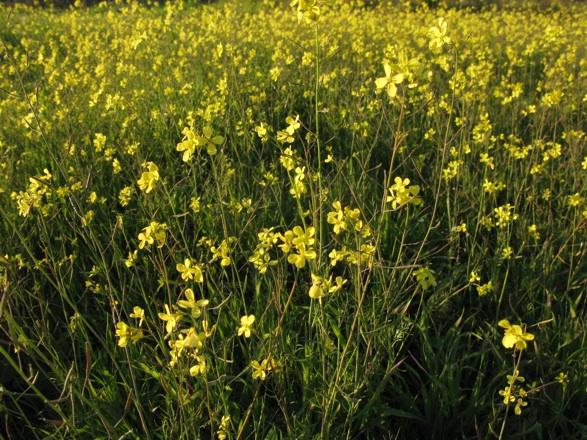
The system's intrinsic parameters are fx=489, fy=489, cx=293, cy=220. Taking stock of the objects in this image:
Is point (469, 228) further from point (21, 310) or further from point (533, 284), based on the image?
→ point (21, 310)

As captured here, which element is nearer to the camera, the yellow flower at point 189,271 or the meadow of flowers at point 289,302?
the yellow flower at point 189,271

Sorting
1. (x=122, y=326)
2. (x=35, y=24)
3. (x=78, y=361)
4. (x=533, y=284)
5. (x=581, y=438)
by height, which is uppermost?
(x=35, y=24)

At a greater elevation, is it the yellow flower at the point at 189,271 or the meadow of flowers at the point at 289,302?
the yellow flower at the point at 189,271

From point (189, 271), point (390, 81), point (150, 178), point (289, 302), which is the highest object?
point (390, 81)

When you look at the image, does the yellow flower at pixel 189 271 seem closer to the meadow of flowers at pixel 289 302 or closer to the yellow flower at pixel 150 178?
the meadow of flowers at pixel 289 302

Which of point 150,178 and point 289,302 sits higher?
point 150,178

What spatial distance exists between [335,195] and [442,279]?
735mm

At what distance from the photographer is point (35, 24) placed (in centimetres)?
938

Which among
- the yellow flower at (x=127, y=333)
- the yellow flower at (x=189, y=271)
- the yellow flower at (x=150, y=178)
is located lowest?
the yellow flower at (x=127, y=333)

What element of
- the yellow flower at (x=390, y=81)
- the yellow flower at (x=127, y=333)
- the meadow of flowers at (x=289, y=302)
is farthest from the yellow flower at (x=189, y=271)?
the yellow flower at (x=390, y=81)

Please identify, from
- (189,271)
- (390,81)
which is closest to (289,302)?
(189,271)

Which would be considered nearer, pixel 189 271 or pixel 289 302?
pixel 189 271

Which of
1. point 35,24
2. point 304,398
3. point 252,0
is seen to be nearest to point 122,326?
point 304,398

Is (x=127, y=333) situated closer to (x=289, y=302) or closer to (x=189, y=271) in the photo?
(x=189, y=271)
